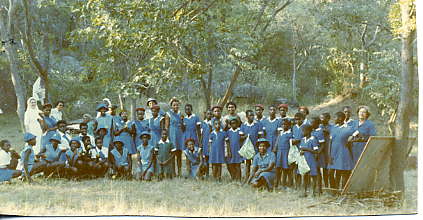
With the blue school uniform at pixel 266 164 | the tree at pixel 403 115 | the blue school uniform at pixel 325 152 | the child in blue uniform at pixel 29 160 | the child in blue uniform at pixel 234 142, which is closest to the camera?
the tree at pixel 403 115

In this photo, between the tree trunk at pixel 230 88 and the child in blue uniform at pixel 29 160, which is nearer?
the child in blue uniform at pixel 29 160

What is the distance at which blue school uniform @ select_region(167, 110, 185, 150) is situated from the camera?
25.6 feet

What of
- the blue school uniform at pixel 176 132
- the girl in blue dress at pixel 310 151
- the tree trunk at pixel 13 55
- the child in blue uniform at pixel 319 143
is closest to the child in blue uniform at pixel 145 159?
the blue school uniform at pixel 176 132

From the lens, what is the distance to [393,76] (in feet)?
23.7

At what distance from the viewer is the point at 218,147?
7578 mm

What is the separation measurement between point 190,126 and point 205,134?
0.29 meters

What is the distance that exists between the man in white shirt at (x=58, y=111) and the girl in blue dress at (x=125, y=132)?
0.95m

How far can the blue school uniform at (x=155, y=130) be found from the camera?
25.6 feet

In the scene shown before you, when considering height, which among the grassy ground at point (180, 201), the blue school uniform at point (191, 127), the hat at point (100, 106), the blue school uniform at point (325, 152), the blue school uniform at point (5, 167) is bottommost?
the grassy ground at point (180, 201)

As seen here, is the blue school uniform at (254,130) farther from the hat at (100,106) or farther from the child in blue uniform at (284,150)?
the hat at (100,106)

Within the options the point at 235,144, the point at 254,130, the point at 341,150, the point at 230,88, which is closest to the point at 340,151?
the point at 341,150

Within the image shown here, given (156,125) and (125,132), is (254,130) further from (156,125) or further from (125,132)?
(125,132)

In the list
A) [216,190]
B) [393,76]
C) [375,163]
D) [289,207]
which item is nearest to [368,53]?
[393,76]

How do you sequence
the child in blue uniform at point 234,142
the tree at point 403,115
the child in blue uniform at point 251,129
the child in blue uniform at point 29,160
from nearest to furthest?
the tree at point 403,115
the child in blue uniform at point 251,129
the child in blue uniform at point 234,142
the child in blue uniform at point 29,160
